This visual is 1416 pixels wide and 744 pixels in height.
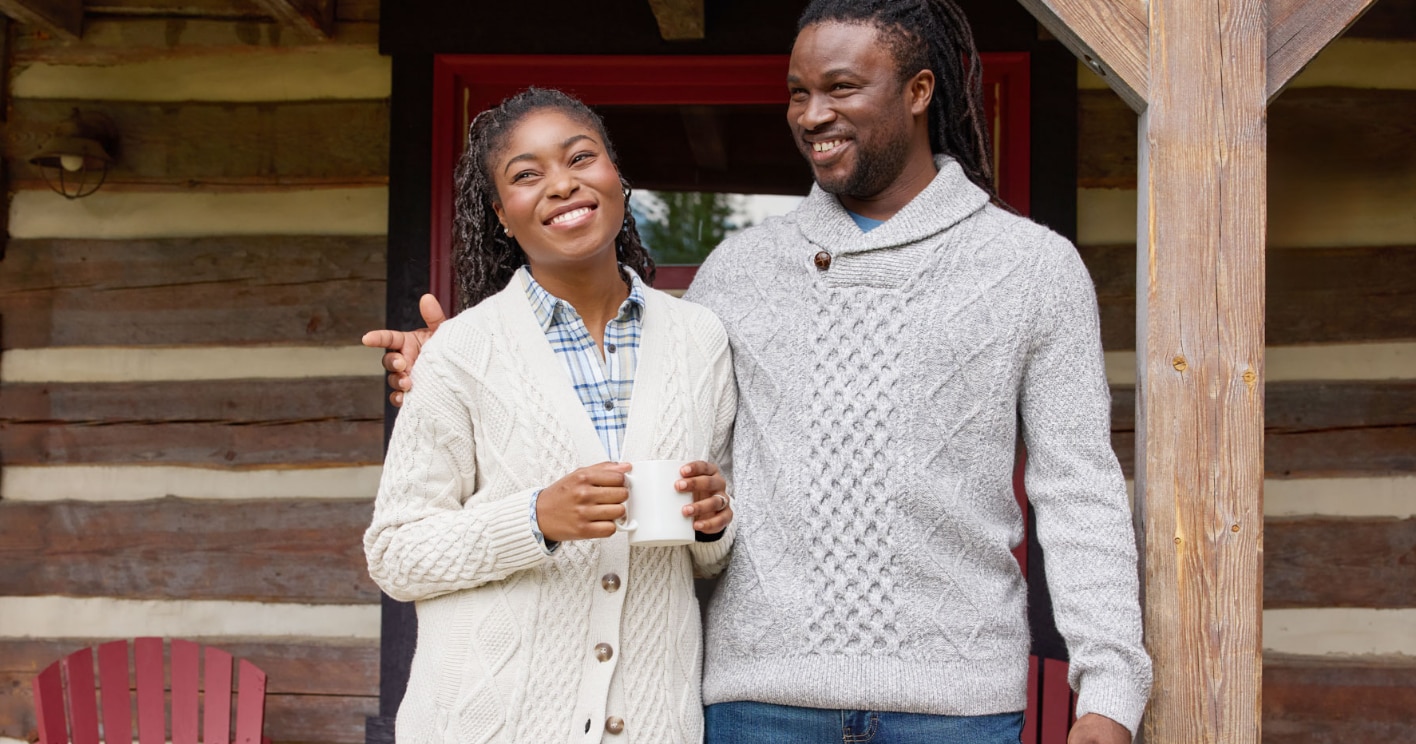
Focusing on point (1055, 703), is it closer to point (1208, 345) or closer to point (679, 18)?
point (1208, 345)

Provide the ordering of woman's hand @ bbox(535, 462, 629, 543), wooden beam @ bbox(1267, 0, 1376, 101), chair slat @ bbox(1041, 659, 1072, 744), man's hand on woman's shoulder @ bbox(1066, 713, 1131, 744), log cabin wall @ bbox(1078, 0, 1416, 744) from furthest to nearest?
log cabin wall @ bbox(1078, 0, 1416, 744), chair slat @ bbox(1041, 659, 1072, 744), wooden beam @ bbox(1267, 0, 1376, 101), man's hand on woman's shoulder @ bbox(1066, 713, 1131, 744), woman's hand @ bbox(535, 462, 629, 543)

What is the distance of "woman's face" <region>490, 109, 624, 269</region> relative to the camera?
1.67 meters

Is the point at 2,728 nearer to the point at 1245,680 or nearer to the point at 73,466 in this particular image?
the point at 73,466

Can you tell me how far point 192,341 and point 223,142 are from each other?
1.79 feet

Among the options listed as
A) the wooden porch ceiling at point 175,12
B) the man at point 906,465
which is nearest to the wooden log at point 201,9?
the wooden porch ceiling at point 175,12

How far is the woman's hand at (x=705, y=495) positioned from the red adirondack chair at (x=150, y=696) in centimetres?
173

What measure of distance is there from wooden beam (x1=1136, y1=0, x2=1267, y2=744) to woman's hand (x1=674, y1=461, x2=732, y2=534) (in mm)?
682

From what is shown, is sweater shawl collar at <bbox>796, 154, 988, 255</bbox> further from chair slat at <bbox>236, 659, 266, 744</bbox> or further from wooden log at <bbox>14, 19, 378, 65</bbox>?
wooden log at <bbox>14, 19, 378, 65</bbox>

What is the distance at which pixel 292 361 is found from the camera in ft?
10.6

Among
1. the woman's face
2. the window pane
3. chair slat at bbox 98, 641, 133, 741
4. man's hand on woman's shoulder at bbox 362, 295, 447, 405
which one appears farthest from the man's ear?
chair slat at bbox 98, 641, 133, 741

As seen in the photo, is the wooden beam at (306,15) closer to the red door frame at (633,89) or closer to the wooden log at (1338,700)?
the red door frame at (633,89)

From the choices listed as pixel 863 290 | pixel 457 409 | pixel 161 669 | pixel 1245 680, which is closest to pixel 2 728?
pixel 161 669

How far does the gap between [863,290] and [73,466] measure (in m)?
2.53

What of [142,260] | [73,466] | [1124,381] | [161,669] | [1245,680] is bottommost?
[161,669]
